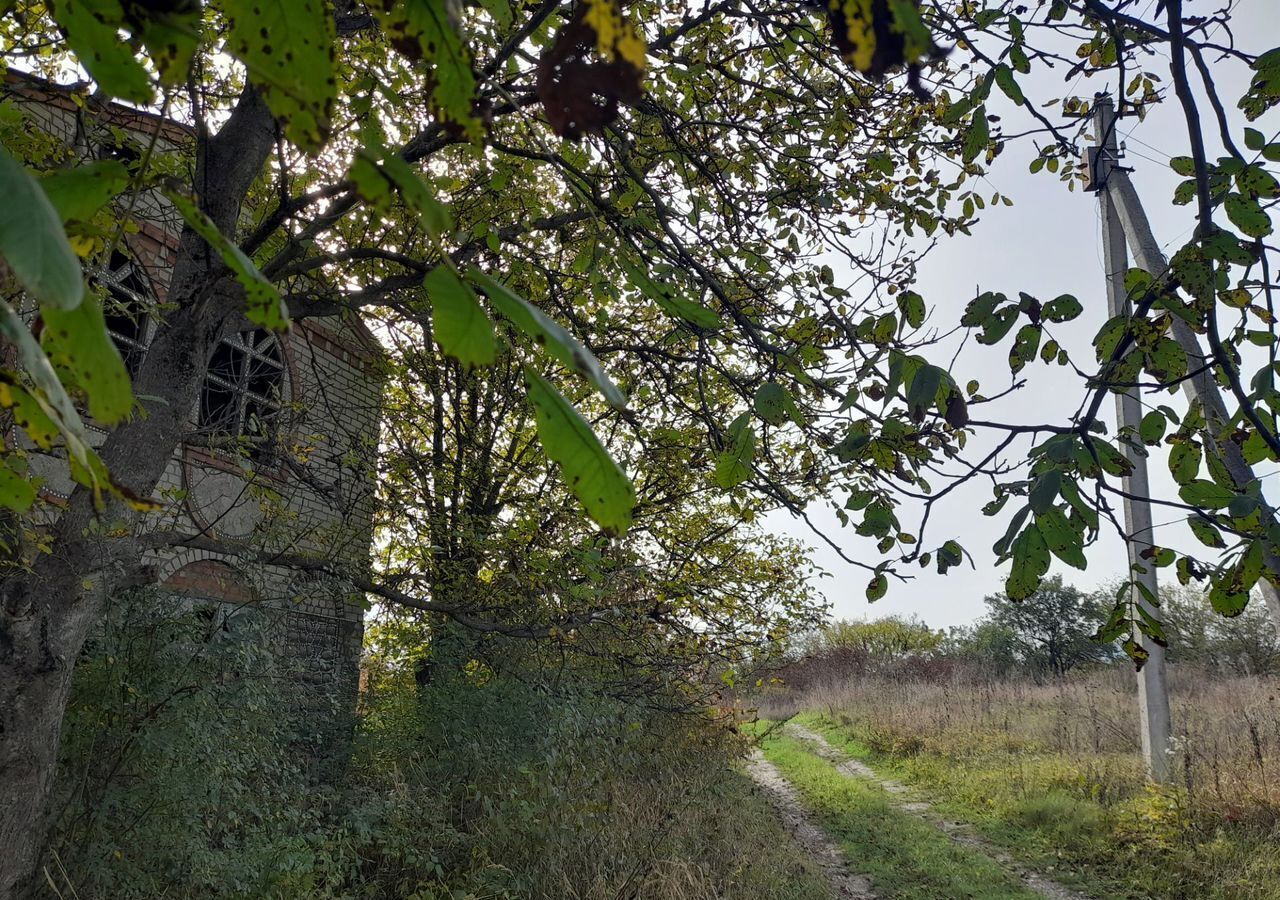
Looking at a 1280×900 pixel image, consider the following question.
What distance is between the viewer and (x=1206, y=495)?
1315mm

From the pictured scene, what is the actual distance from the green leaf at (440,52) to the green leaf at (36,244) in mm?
251

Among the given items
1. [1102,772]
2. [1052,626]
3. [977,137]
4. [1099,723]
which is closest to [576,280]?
[977,137]

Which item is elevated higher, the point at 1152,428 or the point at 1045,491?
the point at 1152,428

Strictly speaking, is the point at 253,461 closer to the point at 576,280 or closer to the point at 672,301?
the point at 576,280

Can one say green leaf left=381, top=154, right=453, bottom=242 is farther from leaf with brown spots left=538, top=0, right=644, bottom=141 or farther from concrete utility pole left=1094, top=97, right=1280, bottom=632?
concrete utility pole left=1094, top=97, right=1280, bottom=632

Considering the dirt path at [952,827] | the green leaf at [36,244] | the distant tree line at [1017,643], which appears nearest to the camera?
the green leaf at [36,244]

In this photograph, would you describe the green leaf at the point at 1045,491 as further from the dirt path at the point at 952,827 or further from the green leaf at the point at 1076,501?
the dirt path at the point at 952,827

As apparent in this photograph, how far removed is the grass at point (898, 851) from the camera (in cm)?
650

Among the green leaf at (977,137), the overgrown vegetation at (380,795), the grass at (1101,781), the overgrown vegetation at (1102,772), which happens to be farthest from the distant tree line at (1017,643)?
the green leaf at (977,137)

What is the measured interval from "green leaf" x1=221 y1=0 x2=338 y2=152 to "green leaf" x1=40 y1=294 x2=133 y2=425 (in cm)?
17

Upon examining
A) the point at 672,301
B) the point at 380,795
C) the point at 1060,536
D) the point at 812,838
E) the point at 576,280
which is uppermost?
the point at 576,280

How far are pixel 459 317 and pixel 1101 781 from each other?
10462mm

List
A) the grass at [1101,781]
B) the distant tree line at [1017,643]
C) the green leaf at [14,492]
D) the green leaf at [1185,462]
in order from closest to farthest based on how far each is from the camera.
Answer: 1. the green leaf at [14,492]
2. the green leaf at [1185,462]
3. the grass at [1101,781]
4. the distant tree line at [1017,643]

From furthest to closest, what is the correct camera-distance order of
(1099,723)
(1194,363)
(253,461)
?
1. (1099,723)
2. (253,461)
3. (1194,363)
